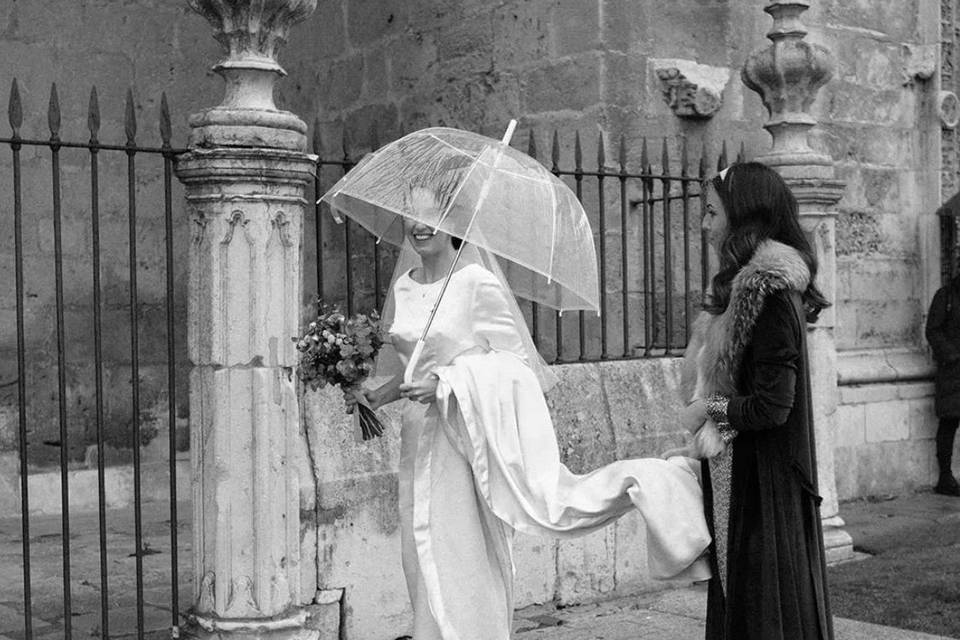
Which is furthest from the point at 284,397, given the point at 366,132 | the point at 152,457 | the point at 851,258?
the point at 851,258

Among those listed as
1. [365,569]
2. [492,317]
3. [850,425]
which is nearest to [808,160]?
[850,425]

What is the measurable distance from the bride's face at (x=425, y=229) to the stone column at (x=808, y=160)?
11.4ft

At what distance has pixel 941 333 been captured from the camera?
32.7ft

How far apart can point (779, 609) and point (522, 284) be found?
6.19 feet

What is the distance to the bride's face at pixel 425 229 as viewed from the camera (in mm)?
4180

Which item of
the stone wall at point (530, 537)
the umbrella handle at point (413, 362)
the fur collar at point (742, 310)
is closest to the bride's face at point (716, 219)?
the fur collar at point (742, 310)

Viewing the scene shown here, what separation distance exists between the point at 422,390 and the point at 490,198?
65 cm

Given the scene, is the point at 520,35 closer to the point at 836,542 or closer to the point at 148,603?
the point at 836,542

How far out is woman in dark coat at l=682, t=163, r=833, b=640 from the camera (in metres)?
3.75

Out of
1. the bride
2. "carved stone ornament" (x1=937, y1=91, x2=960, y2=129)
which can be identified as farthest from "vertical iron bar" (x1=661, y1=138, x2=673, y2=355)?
"carved stone ornament" (x1=937, y1=91, x2=960, y2=129)

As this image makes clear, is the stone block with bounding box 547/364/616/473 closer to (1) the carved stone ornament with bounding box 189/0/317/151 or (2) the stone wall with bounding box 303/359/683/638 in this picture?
(2) the stone wall with bounding box 303/359/683/638

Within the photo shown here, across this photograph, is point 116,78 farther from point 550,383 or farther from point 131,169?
point 550,383

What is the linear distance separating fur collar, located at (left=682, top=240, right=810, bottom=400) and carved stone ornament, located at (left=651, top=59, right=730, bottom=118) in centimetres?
474

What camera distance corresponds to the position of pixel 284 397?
5.24 meters
